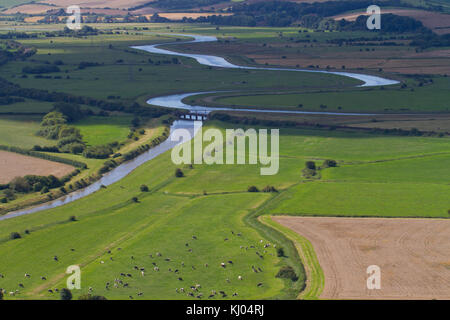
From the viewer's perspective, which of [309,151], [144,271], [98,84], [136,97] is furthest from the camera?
[98,84]

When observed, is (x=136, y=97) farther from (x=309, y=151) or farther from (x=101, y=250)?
(x=101, y=250)

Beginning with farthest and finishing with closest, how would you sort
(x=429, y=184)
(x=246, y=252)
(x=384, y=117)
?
1. (x=384, y=117)
2. (x=429, y=184)
3. (x=246, y=252)

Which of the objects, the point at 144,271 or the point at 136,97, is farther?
the point at 136,97

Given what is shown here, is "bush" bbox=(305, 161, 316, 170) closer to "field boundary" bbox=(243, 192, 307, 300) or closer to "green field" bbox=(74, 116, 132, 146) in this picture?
"field boundary" bbox=(243, 192, 307, 300)

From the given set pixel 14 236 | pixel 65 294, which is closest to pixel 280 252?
pixel 65 294

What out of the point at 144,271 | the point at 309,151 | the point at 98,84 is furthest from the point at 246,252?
the point at 98,84
